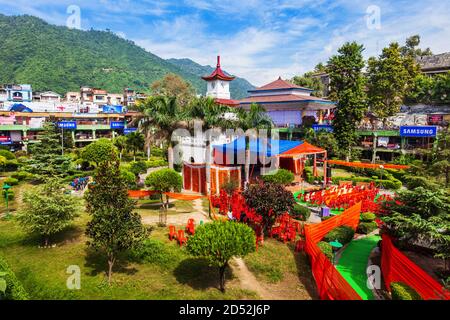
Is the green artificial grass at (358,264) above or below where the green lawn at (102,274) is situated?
below

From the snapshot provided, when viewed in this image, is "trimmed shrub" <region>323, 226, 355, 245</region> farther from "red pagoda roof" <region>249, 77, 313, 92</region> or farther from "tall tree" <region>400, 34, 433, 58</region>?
"tall tree" <region>400, 34, 433, 58</region>

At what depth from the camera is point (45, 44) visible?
450 feet

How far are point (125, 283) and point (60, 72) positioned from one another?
12596cm

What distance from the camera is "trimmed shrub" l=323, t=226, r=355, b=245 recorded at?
15.5m

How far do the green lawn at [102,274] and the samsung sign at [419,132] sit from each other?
106 ft

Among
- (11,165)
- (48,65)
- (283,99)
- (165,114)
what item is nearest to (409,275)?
(165,114)

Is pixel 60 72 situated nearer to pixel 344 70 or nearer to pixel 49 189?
pixel 344 70

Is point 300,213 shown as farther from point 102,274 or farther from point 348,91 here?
point 348,91

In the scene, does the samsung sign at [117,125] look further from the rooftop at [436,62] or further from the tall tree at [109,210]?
the rooftop at [436,62]

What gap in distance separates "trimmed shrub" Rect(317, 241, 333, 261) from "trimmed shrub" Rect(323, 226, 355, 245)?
0.73m

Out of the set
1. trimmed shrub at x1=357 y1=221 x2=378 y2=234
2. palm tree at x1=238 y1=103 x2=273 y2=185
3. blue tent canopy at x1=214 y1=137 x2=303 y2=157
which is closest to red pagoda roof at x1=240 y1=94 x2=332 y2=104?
blue tent canopy at x1=214 y1=137 x2=303 y2=157

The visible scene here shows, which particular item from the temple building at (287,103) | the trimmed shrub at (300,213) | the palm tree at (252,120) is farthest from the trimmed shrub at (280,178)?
the temple building at (287,103)

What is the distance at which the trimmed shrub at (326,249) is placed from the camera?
45.7 ft
